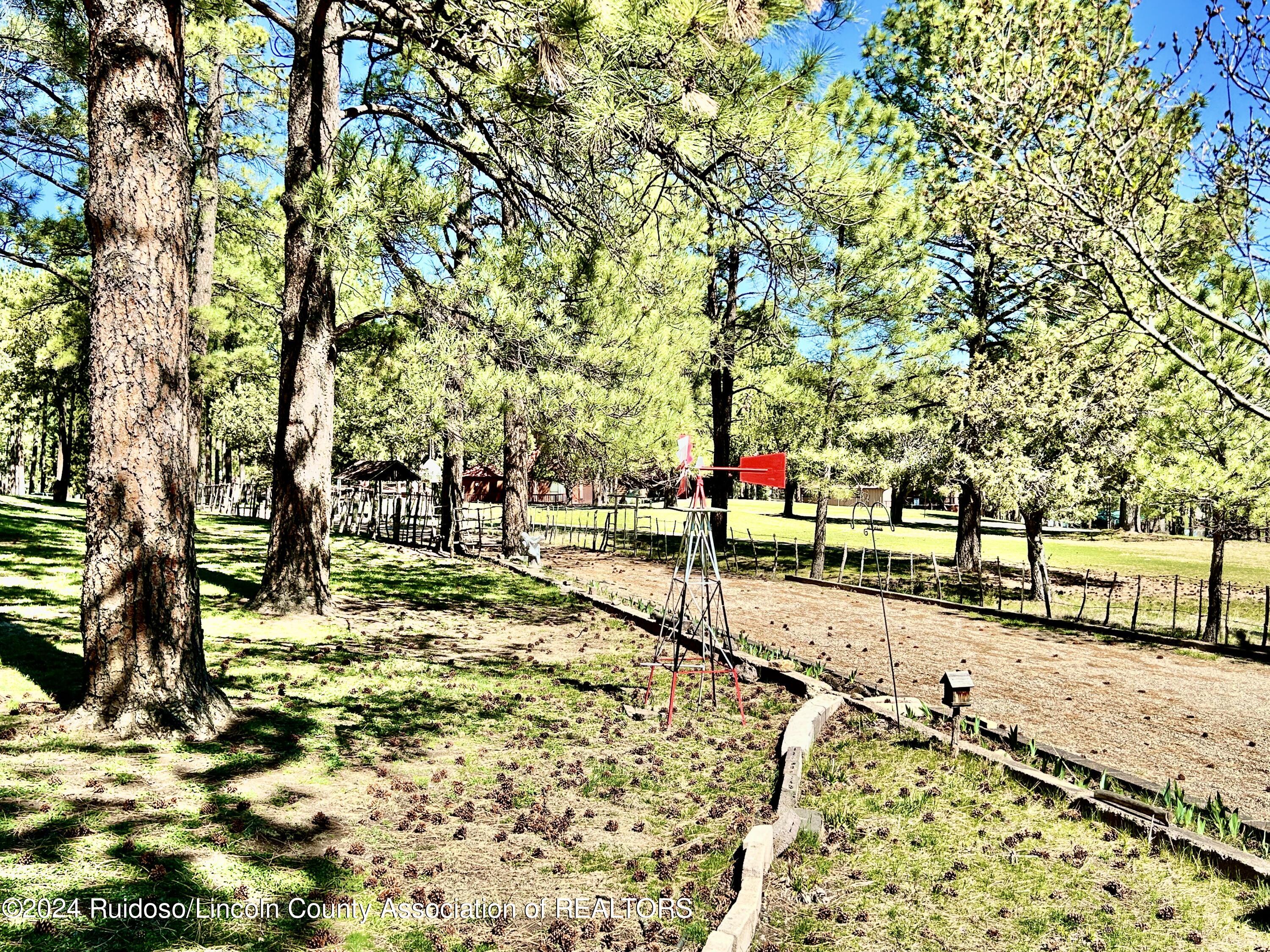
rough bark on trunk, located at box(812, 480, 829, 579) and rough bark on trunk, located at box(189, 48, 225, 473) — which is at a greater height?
rough bark on trunk, located at box(189, 48, 225, 473)

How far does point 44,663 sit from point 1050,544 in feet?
134

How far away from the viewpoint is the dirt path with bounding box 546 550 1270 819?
20.9 ft

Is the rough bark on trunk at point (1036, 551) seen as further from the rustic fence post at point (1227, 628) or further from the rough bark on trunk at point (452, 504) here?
the rough bark on trunk at point (452, 504)

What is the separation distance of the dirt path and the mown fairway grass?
213 centimetres

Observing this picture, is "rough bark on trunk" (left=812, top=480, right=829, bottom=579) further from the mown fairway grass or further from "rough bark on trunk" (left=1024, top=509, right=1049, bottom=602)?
the mown fairway grass

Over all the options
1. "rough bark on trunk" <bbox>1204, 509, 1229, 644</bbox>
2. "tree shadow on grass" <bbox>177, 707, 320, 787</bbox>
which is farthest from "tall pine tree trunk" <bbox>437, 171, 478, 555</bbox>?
"rough bark on trunk" <bbox>1204, 509, 1229, 644</bbox>

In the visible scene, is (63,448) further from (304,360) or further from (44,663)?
Answer: (44,663)

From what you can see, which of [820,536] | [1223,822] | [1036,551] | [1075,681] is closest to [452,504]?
[820,536]

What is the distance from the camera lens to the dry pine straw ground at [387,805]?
124 inches

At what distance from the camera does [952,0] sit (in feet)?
64.6

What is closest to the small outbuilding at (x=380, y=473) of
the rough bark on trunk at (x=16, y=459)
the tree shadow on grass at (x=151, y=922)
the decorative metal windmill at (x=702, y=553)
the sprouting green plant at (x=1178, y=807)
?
the decorative metal windmill at (x=702, y=553)

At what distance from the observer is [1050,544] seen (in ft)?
122

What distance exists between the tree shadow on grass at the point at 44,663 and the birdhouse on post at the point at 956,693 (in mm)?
6067

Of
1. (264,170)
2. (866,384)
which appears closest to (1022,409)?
(866,384)
